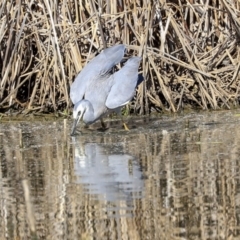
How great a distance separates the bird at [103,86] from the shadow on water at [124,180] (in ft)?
0.67

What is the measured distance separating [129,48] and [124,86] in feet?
2.60

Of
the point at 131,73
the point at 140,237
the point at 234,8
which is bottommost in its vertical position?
the point at 140,237

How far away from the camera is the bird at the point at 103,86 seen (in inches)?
275

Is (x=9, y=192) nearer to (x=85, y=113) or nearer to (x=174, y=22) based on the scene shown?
(x=85, y=113)

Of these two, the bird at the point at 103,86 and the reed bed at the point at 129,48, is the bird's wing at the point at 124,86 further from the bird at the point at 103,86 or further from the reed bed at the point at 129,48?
the reed bed at the point at 129,48

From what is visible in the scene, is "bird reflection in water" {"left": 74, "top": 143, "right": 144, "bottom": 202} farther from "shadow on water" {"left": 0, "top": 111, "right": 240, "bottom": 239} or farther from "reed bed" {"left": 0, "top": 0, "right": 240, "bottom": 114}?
"reed bed" {"left": 0, "top": 0, "right": 240, "bottom": 114}

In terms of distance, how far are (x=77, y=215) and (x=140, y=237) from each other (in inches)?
20.4

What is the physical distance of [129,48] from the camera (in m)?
7.78

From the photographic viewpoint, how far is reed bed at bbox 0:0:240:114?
7758mm

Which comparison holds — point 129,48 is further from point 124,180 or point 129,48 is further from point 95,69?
point 124,180

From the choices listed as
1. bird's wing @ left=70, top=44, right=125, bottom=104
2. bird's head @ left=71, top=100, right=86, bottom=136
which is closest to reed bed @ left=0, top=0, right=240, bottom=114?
bird's wing @ left=70, top=44, right=125, bottom=104

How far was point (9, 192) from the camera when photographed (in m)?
4.81

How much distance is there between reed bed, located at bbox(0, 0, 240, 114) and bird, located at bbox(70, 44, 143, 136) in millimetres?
450

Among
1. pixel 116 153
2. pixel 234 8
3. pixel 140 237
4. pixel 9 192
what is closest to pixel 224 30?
pixel 234 8
